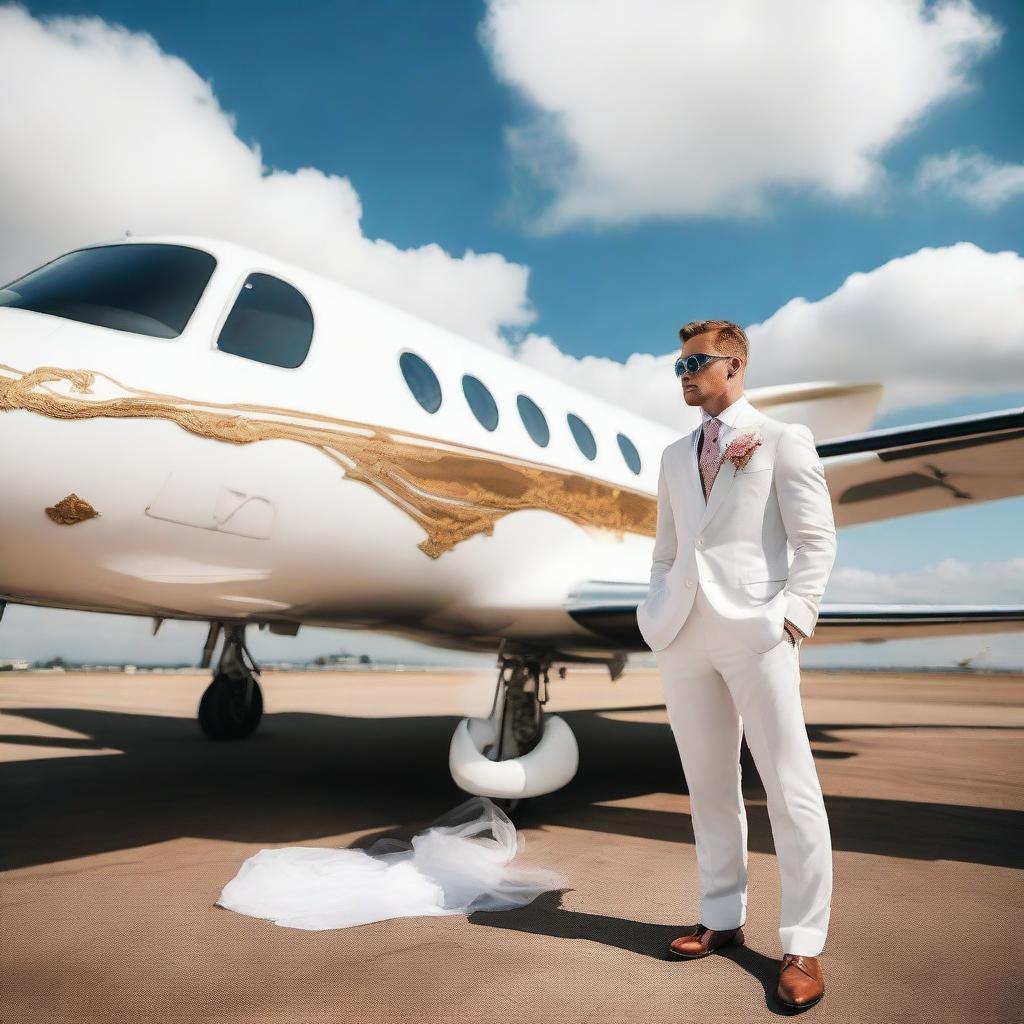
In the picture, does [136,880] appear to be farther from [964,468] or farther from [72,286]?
[964,468]

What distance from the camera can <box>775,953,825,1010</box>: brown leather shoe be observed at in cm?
237

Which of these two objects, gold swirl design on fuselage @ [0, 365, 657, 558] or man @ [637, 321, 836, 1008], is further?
gold swirl design on fuselage @ [0, 365, 657, 558]

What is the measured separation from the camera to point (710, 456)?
2.85 meters

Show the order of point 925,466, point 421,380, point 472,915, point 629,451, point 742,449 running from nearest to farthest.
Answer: point 742,449
point 472,915
point 421,380
point 925,466
point 629,451

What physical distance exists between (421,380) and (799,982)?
3768mm

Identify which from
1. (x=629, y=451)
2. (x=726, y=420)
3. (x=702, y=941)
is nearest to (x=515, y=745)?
(x=702, y=941)

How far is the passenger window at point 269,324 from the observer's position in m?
4.04

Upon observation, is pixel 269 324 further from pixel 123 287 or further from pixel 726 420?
pixel 726 420

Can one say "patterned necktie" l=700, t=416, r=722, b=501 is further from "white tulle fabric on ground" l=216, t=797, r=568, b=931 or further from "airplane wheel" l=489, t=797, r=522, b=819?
"airplane wheel" l=489, t=797, r=522, b=819

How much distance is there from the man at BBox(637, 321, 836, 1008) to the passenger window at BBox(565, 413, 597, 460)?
11.5 ft

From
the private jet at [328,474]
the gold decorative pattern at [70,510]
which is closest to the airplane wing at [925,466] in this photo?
the private jet at [328,474]

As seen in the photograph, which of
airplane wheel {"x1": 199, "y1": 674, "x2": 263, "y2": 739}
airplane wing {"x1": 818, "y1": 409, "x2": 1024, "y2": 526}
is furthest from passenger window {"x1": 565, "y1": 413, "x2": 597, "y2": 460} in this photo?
airplane wheel {"x1": 199, "y1": 674, "x2": 263, "y2": 739}

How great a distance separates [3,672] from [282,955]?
1031 inches

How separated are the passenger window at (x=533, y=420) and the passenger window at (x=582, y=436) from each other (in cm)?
44
